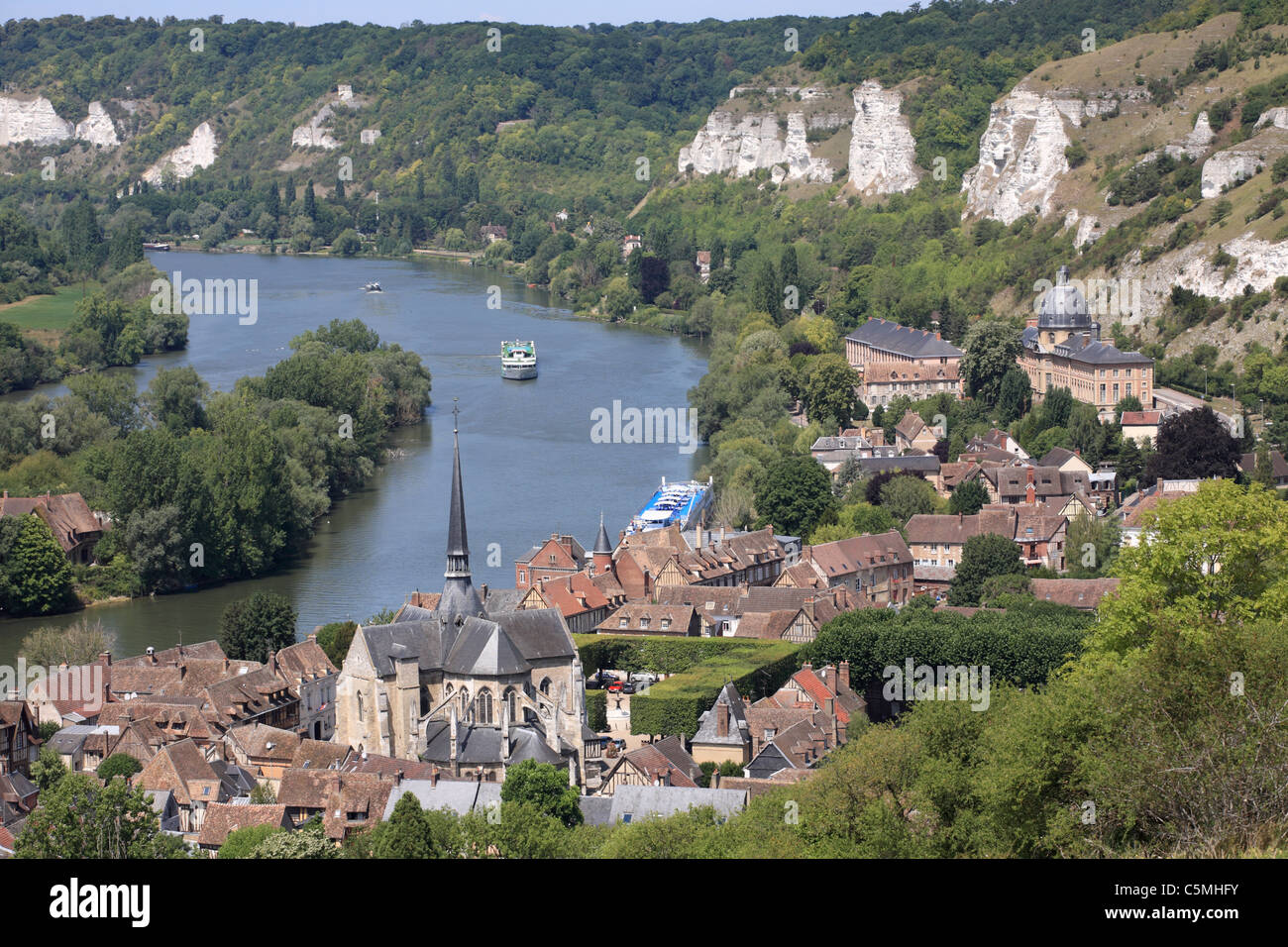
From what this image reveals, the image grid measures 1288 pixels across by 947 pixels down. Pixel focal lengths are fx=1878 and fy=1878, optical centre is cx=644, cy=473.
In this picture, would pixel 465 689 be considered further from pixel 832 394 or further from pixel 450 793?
pixel 832 394

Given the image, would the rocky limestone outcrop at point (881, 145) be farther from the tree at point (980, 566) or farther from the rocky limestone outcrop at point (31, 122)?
the rocky limestone outcrop at point (31, 122)

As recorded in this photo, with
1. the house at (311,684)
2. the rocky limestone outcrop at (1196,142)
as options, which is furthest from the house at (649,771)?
the rocky limestone outcrop at (1196,142)

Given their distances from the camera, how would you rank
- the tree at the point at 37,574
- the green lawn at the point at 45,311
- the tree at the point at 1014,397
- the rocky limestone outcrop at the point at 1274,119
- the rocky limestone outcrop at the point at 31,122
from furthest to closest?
1. the rocky limestone outcrop at the point at 31,122
2. the green lawn at the point at 45,311
3. the rocky limestone outcrop at the point at 1274,119
4. the tree at the point at 1014,397
5. the tree at the point at 37,574

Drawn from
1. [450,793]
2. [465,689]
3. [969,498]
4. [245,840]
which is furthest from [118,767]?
[969,498]

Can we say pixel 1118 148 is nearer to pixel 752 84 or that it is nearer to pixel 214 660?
pixel 752 84

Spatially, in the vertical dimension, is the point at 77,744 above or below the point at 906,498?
below

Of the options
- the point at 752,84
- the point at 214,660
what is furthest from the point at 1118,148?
the point at 214,660
